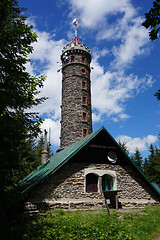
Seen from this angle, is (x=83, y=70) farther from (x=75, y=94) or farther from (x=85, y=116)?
(x=85, y=116)

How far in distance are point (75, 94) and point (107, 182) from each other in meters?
14.1

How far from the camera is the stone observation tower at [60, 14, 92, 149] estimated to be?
78.0ft

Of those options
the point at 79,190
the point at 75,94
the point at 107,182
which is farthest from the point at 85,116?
the point at 79,190

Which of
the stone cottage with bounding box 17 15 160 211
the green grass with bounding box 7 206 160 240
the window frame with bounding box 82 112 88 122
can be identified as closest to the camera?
the green grass with bounding box 7 206 160 240

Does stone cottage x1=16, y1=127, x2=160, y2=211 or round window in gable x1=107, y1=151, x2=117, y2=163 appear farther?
round window in gable x1=107, y1=151, x2=117, y2=163

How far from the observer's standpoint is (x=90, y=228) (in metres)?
8.02

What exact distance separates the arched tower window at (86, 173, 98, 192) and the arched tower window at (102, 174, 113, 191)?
2.72ft

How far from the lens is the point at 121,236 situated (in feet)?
24.7

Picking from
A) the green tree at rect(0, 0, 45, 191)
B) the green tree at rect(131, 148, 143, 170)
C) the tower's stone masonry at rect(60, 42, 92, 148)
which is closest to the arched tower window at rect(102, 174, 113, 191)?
the green tree at rect(0, 0, 45, 191)

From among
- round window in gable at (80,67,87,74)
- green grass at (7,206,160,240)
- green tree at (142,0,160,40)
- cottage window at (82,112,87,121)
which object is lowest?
green grass at (7,206,160,240)

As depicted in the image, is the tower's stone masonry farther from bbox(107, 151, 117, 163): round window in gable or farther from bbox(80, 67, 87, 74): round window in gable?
bbox(107, 151, 117, 163): round window in gable

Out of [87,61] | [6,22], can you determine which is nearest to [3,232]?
[6,22]

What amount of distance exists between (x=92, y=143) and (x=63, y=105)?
12616mm

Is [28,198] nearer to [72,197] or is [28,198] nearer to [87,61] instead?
[72,197]
